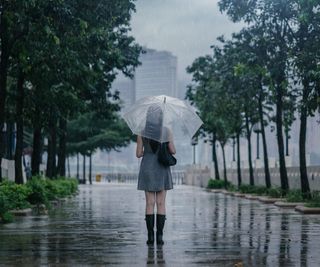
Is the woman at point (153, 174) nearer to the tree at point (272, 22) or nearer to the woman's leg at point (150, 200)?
the woman's leg at point (150, 200)

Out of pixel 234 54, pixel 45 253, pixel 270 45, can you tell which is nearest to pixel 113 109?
pixel 234 54

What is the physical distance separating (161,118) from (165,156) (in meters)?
0.66

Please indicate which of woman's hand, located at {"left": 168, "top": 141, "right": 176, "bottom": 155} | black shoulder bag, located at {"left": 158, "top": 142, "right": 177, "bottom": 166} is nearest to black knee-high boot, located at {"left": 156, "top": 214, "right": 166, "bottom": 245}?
black shoulder bag, located at {"left": 158, "top": 142, "right": 177, "bottom": 166}

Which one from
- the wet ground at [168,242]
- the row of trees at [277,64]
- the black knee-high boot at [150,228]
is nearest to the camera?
the wet ground at [168,242]

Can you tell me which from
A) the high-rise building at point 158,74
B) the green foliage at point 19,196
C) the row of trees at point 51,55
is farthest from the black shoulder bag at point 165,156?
the high-rise building at point 158,74

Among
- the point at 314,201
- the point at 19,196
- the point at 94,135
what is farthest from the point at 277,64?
the point at 94,135

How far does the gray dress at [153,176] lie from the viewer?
1090cm

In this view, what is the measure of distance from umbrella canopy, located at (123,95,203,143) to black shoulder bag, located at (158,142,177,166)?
0.09m

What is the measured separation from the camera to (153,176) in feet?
35.8

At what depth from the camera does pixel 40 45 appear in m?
17.5

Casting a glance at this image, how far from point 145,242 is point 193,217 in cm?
665

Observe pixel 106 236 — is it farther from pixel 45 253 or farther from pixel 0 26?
pixel 0 26

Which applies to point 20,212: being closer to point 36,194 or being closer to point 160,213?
point 36,194

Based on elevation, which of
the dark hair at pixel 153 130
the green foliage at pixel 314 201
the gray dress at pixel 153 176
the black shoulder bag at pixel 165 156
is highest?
the dark hair at pixel 153 130
